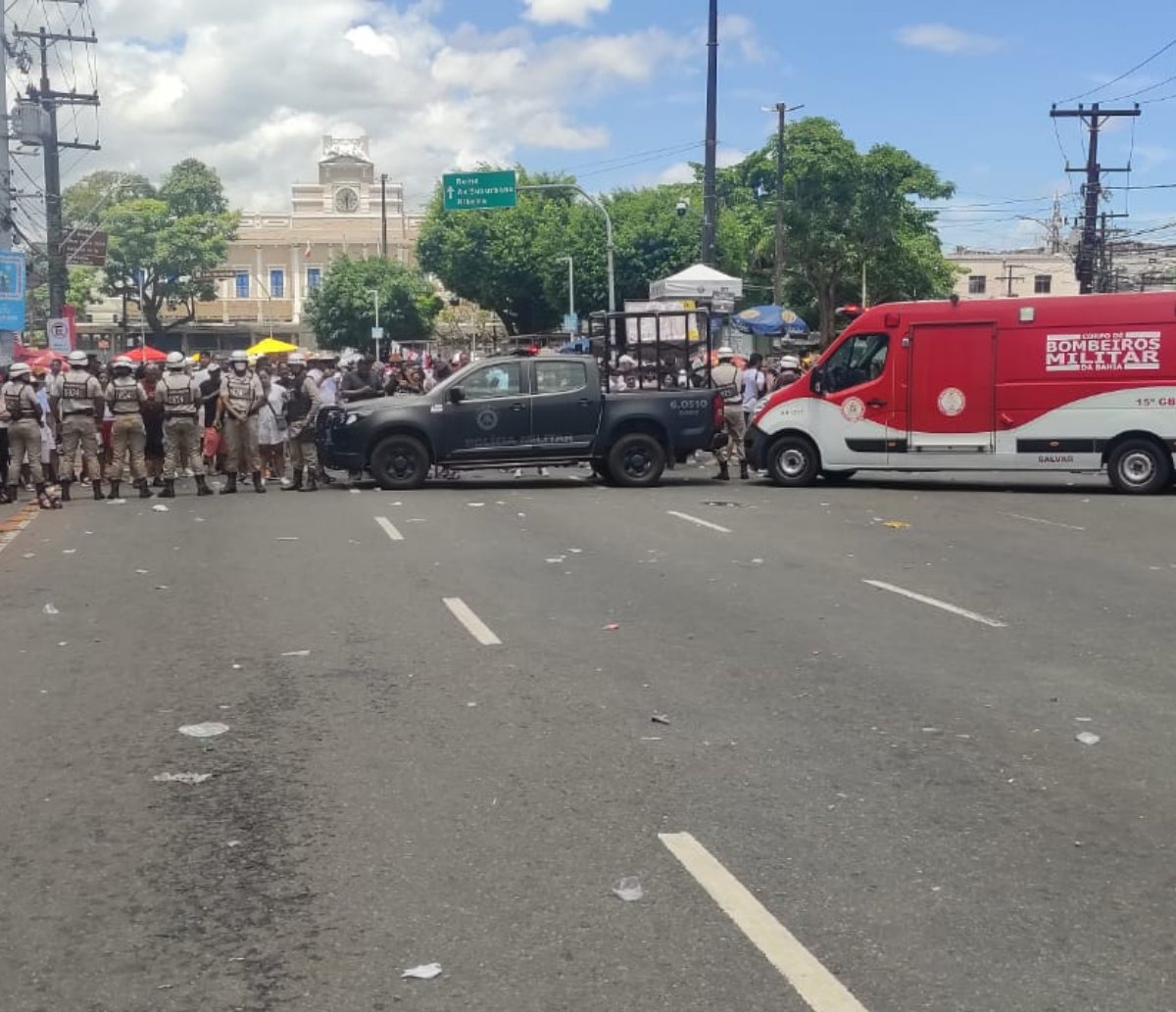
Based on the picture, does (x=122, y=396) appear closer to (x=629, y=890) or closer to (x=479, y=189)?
(x=629, y=890)

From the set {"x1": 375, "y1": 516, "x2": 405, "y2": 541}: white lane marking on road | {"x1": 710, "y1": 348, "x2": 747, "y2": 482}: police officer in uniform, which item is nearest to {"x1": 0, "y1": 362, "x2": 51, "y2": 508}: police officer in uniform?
{"x1": 375, "y1": 516, "x2": 405, "y2": 541}: white lane marking on road

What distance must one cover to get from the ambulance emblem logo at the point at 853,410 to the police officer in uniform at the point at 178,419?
8690 mm

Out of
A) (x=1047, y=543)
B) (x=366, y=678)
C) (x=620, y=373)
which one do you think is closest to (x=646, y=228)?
(x=620, y=373)

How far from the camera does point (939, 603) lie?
33.4ft

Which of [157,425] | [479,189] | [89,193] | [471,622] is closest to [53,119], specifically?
[479,189]

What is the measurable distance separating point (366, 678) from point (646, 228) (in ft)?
187

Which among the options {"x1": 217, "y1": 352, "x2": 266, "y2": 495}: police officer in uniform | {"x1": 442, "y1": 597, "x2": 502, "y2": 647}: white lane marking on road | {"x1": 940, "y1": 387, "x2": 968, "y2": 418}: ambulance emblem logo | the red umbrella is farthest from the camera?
the red umbrella

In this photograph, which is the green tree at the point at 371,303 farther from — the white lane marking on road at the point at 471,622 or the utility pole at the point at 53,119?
the white lane marking on road at the point at 471,622

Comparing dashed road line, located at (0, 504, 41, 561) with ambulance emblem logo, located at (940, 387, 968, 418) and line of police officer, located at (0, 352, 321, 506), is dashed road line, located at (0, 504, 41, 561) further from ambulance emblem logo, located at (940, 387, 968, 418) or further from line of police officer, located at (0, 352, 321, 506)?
ambulance emblem logo, located at (940, 387, 968, 418)

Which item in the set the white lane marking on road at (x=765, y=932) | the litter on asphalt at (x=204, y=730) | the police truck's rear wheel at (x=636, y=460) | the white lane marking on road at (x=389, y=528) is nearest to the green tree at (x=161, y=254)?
the police truck's rear wheel at (x=636, y=460)

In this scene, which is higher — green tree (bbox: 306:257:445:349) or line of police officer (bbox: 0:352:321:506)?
green tree (bbox: 306:257:445:349)

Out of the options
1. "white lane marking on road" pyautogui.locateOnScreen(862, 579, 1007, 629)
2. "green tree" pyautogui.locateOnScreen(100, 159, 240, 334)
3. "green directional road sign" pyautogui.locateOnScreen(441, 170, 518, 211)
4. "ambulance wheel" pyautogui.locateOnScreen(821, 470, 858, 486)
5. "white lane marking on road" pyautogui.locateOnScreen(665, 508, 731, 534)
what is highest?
"green tree" pyautogui.locateOnScreen(100, 159, 240, 334)

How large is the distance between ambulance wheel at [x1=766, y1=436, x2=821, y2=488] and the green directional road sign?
1856 centimetres

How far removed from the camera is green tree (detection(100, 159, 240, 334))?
301 ft
